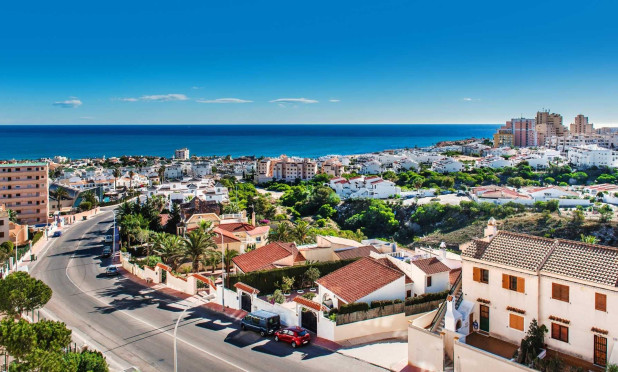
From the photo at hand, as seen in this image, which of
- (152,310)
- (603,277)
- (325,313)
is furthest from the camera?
(152,310)

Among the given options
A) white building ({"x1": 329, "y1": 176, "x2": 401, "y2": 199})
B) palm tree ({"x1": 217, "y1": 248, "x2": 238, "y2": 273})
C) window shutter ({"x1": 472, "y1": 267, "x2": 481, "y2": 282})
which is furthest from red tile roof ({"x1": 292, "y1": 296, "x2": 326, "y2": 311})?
white building ({"x1": 329, "y1": 176, "x2": 401, "y2": 199})

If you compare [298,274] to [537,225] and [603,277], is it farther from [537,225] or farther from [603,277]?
[537,225]

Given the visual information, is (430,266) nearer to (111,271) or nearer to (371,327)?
(371,327)

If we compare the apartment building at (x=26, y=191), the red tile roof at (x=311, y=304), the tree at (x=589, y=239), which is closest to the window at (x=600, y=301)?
the red tile roof at (x=311, y=304)

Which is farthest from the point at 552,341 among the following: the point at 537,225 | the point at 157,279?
the point at 537,225

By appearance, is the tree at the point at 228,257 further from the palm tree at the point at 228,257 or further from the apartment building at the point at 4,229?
the apartment building at the point at 4,229

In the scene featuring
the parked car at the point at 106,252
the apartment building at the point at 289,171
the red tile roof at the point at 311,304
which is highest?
the apartment building at the point at 289,171
